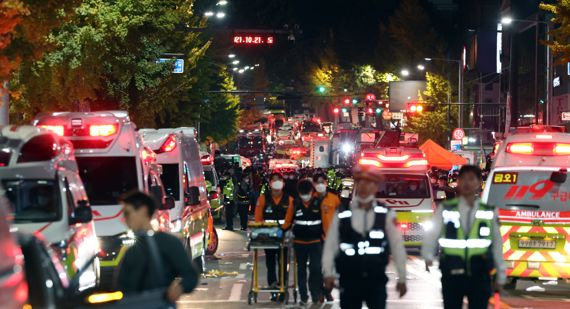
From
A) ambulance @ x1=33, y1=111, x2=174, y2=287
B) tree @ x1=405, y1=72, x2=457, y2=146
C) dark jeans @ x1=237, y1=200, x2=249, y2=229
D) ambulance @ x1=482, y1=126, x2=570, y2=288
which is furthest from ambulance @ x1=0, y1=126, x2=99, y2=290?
tree @ x1=405, y1=72, x2=457, y2=146

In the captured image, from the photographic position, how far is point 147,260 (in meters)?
9.17

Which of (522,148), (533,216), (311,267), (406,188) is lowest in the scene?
(311,267)

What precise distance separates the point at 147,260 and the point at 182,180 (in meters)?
13.8

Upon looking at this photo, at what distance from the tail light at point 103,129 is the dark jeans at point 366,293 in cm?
871

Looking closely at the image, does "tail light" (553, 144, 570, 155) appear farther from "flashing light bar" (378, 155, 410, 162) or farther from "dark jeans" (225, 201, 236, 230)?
"dark jeans" (225, 201, 236, 230)

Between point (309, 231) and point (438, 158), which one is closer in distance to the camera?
point (309, 231)

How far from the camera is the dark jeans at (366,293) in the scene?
455 inches

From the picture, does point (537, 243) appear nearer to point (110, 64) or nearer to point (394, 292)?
point (394, 292)

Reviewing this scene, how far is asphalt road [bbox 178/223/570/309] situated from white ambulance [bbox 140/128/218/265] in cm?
76

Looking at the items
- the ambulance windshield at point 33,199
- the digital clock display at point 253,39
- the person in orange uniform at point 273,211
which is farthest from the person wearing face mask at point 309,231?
the digital clock display at point 253,39

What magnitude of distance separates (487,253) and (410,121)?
263 ft

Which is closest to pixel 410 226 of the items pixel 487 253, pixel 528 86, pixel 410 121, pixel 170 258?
pixel 487 253

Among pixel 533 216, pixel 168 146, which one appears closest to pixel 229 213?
pixel 168 146

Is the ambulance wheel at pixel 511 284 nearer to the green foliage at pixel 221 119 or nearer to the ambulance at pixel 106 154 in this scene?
the ambulance at pixel 106 154
